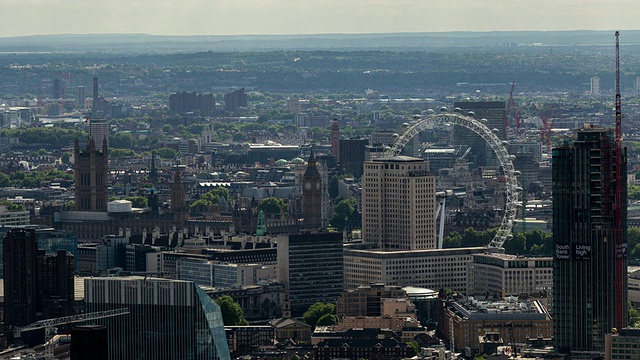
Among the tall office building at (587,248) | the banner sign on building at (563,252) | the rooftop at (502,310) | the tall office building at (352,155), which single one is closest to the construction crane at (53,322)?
the rooftop at (502,310)

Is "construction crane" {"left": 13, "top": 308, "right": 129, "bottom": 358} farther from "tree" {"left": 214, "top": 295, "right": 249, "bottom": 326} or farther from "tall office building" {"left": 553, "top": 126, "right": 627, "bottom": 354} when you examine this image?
"tall office building" {"left": 553, "top": 126, "right": 627, "bottom": 354}

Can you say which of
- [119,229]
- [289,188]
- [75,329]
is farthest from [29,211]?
[75,329]

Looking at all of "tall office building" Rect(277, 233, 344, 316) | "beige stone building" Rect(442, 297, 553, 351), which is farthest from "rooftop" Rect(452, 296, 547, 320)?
"tall office building" Rect(277, 233, 344, 316)

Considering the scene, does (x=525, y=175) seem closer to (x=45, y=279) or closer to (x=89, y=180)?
(x=89, y=180)

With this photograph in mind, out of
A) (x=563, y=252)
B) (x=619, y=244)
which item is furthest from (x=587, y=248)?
(x=619, y=244)

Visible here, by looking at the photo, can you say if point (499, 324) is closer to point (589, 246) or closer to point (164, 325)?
point (589, 246)
